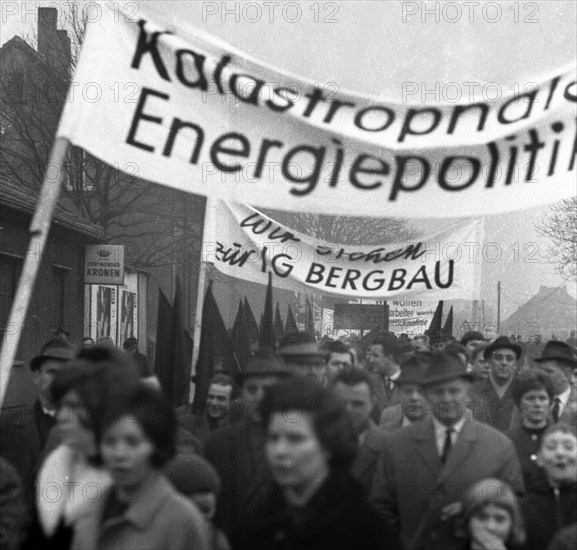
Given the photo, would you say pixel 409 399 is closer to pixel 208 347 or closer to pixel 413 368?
pixel 413 368

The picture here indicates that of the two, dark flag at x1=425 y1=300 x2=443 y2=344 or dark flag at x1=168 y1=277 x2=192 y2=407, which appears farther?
dark flag at x1=425 y1=300 x2=443 y2=344

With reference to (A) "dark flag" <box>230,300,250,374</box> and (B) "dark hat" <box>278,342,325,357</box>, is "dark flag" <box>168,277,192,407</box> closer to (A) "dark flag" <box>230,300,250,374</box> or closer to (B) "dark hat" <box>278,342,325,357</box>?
(B) "dark hat" <box>278,342,325,357</box>

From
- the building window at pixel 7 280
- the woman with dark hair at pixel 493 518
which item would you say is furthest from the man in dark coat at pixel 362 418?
the building window at pixel 7 280

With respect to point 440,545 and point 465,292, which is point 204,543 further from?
point 465,292

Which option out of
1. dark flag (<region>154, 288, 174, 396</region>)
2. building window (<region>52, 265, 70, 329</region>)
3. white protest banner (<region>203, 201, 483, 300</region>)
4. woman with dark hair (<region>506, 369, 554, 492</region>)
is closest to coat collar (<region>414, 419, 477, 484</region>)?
woman with dark hair (<region>506, 369, 554, 492</region>)

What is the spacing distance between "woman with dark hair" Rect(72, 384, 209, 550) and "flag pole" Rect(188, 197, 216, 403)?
5.03 m

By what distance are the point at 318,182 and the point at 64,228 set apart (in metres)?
19.4

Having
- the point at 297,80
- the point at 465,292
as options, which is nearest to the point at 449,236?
the point at 465,292

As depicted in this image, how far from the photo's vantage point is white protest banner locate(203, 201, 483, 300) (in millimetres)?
12391

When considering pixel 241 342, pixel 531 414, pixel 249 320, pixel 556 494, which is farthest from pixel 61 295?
pixel 556 494

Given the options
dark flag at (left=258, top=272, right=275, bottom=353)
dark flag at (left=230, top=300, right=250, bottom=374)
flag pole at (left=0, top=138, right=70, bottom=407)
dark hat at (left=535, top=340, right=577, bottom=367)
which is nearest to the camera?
flag pole at (left=0, top=138, right=70, bottom=407)

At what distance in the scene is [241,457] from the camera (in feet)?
20.8

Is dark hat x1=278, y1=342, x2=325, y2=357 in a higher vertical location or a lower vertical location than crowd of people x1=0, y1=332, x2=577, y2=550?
higher

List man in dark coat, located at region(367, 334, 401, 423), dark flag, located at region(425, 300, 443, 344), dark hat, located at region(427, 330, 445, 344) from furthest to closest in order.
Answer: dark hat, located at region(427, 330, 445, 344) < dark flag, located at region(425, 300, 443, 344) < man in dark coat, located at region(367, 334, 401, 423)
